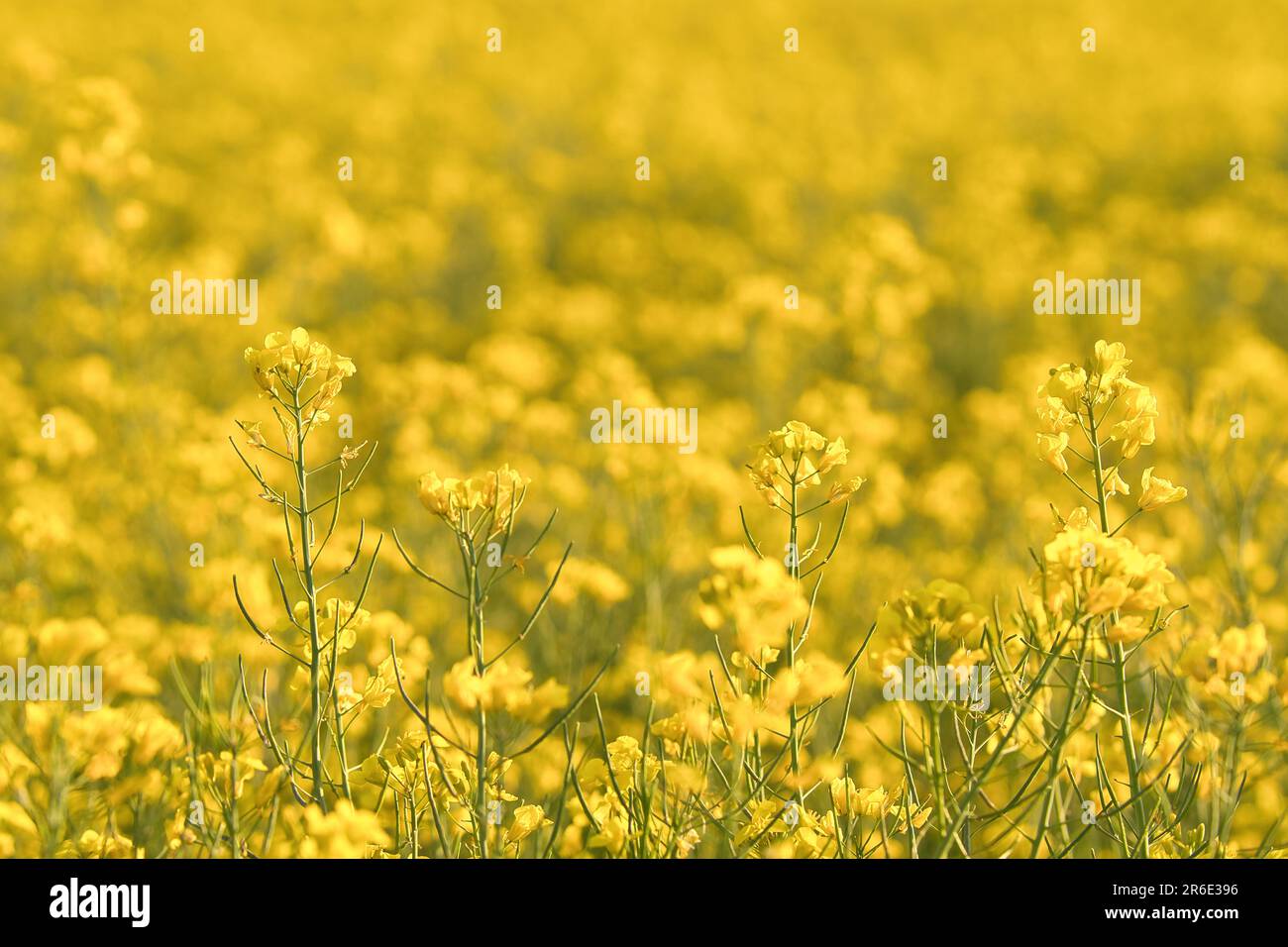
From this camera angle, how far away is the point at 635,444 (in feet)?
13.8

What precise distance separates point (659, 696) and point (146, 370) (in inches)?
192

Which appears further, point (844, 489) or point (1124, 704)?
point (844, 489)

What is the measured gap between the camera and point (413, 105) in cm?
1307

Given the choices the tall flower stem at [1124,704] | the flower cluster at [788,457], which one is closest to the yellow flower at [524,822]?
the flower cluster at [788,457]

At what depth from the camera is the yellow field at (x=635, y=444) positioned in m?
1.93

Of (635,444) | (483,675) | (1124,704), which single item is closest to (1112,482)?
(1124,704)


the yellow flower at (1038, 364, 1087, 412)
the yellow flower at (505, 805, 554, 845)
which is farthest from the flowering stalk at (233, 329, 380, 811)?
the yellow flower at (1038, 364, 1087, 412)

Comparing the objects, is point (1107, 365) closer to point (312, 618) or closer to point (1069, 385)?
point (1069, 385)

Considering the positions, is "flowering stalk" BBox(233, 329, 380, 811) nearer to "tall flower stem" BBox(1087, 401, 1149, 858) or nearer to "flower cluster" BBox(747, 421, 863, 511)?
"flower cluster" BBox(747, 421, 863, 511)

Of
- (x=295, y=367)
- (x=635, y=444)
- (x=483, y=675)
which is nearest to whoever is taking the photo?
(x=483, y=675)

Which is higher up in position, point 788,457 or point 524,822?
point 788,457

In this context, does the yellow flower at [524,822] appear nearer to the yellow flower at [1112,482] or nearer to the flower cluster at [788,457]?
the flower cluster at [788,457]
